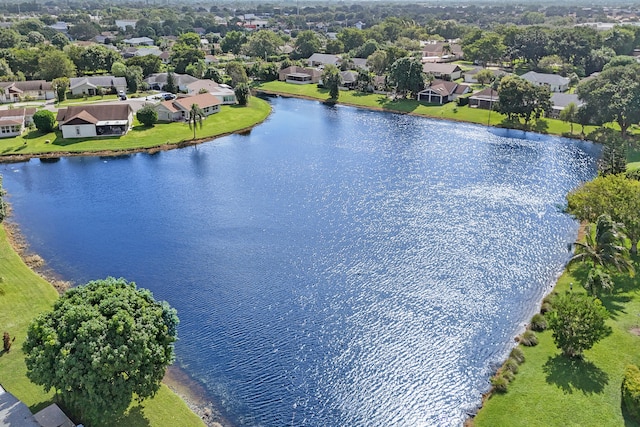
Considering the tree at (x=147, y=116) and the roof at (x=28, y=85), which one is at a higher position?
the roof at (x=28, y=85)

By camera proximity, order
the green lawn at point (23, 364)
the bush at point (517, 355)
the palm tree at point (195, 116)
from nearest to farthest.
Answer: the green lawn at point (23, 364) → the bush at point (517, 355) → the palm tree at point (195, 116)

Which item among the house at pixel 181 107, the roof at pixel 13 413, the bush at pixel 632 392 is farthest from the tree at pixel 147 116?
Result: the bush at pixel 632 392

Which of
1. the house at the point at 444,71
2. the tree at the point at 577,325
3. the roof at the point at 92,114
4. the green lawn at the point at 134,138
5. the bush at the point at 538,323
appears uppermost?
the house at the point at 444,71

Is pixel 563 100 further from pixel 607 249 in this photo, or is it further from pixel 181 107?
pixel 181 107

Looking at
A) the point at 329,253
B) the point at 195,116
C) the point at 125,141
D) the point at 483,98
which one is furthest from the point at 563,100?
the point at 125,141

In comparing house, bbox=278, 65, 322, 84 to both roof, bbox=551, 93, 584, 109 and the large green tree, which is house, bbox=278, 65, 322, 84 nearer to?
roof, bbox=551, 93, 584, 109

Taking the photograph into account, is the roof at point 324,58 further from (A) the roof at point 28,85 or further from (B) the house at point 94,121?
(B) the house at point 94,121

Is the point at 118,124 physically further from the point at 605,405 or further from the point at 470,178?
the point at 605,405

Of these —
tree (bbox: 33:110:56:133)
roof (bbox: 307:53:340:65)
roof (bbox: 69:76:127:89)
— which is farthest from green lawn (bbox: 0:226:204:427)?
roof (bbox: 307:53:340:65)
